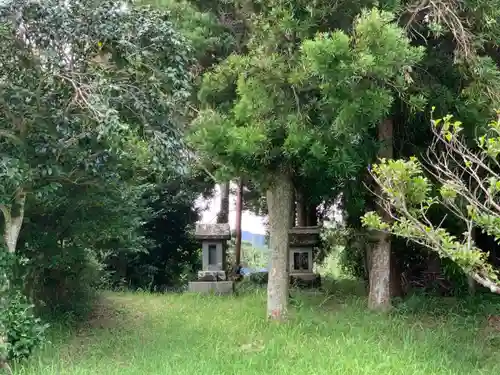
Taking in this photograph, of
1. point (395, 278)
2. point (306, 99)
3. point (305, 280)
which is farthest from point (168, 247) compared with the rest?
point (306, 99)

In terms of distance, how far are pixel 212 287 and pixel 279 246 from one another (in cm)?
423

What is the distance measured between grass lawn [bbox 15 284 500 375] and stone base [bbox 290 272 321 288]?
270cm

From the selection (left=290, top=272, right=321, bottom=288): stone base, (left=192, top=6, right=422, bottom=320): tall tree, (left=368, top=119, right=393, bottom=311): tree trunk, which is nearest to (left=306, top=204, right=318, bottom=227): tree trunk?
(left=290, top=272, right=321, bottom=288): stone base

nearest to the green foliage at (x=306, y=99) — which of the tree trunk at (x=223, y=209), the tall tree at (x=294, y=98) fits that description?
the tall tree at (x=294, y=98)

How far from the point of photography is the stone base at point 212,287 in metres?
11.1

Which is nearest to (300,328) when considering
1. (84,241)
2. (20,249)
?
(84,241)

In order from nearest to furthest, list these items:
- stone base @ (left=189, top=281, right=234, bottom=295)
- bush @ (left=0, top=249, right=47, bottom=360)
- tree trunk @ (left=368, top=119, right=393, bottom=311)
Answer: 1. bush @ (left=0, top=249, right=47, bottom=360)
2. tree trunk @ (left=368, top=119, right=393, bottom=311)
3. stone base @ (left=189, top=281, right=234, bottom=295)

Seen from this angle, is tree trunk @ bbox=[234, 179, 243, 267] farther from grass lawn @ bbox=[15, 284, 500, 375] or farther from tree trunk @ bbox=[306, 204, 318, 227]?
grass lawn @ bbox=[15, 284, 500, 375]

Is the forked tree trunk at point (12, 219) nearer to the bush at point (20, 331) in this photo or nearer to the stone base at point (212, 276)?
the bush at point (20, 331)

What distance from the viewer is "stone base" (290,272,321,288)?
11.4 meters

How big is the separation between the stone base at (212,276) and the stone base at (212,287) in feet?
0.41

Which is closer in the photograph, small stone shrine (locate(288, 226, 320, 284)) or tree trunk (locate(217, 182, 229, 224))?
small stone shrine (locate(288, 226, 320, 284))

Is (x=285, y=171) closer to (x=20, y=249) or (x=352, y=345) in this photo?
(x=352, y=345)

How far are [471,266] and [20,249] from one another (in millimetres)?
5467
